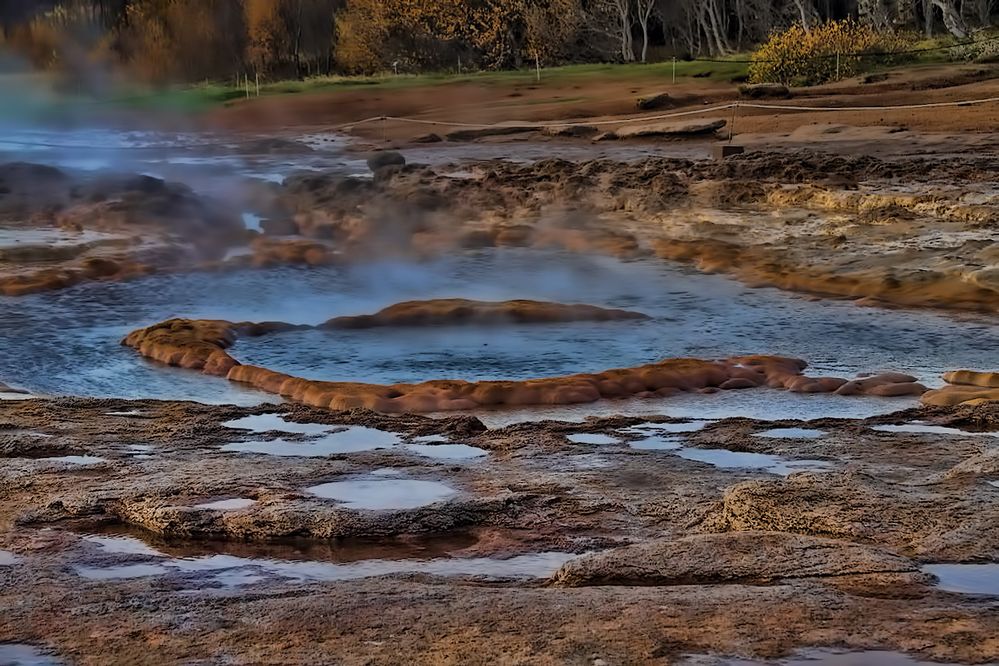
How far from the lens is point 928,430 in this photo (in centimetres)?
505

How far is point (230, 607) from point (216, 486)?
42.7 inches

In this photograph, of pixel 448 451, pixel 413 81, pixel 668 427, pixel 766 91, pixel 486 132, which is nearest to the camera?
pixel 448 451

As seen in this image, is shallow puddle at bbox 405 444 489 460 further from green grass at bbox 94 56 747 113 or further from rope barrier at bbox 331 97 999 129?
green grass at bbox 94 56 747 113

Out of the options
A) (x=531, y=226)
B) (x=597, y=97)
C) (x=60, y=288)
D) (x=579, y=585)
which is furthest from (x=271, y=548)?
(x=597, y=97)

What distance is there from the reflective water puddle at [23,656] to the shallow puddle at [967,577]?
5.65ft

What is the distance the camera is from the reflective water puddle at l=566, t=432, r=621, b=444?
493cm

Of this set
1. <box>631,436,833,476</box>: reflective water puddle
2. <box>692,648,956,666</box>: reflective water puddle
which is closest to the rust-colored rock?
<box>631,436,833,476</box>: reflective water puddle

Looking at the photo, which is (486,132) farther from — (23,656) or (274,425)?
(23,656)

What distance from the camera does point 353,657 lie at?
8.90ft

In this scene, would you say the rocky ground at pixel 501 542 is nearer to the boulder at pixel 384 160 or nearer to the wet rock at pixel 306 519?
the wet rock at pixel 306 519

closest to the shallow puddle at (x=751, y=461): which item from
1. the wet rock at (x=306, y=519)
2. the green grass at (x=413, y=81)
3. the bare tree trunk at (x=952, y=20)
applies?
the wet rock at (x=306, y=519)

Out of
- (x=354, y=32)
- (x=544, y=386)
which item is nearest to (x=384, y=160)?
(x=354, y=32)

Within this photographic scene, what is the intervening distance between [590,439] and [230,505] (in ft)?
4.72

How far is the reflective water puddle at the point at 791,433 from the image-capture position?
494 centimetres
